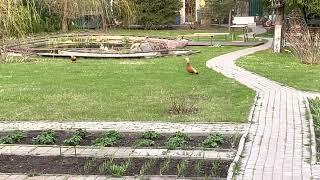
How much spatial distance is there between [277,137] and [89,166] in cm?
307

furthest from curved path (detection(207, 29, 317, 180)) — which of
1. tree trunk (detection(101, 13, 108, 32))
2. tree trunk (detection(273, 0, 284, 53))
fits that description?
tree trunk (detection(101, 13, 108, 32))

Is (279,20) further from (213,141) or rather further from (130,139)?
(213,141)

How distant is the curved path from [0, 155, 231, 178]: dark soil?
413 millimetres

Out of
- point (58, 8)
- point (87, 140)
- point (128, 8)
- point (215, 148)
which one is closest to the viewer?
point (215, 148)

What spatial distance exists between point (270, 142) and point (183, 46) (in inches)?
853

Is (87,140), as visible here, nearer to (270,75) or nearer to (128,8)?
(270,75)

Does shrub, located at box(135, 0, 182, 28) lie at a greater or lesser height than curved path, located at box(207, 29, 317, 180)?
greater

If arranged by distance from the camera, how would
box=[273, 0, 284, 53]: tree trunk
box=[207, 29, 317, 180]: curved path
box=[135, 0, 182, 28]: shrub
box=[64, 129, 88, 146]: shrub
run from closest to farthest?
box=[207, 29, 317, 180]: curved path < box=[64, 129, 88, 146]: shrub < box=[273, 0, 284, 53]: tree trunk < box=[135, 0, 182, 28]: shrub

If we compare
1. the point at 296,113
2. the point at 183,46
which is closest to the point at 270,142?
the point at 296,113

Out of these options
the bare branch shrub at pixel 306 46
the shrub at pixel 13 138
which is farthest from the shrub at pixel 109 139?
the bare branch shrub at pixel 306 46

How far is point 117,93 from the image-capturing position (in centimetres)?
1391

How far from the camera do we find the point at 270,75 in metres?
16.9

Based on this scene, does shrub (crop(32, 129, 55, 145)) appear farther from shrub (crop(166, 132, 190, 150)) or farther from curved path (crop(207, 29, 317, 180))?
curved path (crop(207, 29, 317, 180))

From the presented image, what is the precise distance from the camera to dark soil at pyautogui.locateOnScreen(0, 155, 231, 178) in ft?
23.3
